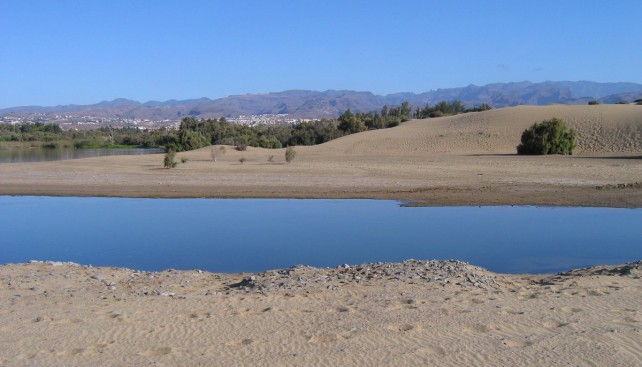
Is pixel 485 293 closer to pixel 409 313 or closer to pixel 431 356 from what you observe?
pixel 409 313

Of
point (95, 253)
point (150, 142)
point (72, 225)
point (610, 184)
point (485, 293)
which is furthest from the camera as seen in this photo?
point (150, 142)

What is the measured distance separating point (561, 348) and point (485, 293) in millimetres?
2586

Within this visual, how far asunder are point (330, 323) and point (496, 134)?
56123 mm

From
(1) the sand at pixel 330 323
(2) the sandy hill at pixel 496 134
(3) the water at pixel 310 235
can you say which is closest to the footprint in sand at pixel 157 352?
(1) the sand at pixel 330 323

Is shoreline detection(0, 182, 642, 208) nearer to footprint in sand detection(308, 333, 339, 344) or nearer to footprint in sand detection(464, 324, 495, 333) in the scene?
footprint in sand detection(464, 324, 495, 333)

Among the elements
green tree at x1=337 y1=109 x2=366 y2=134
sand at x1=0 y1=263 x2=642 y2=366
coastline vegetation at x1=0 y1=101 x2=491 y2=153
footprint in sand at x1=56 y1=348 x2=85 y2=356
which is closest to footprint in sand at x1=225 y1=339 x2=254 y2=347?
sand at x1=0 y1=263 x2=642 y2=366

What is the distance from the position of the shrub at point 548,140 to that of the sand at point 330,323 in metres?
37.6

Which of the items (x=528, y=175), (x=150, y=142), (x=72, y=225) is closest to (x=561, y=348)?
(x=72, y=225)

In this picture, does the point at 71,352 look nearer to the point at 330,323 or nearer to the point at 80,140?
the point at 330,323

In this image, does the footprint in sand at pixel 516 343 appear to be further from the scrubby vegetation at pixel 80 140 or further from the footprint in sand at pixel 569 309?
the scrubby vegetation at pixel 80 140

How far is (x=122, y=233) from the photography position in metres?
19.3

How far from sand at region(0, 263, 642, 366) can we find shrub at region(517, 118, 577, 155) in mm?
37568

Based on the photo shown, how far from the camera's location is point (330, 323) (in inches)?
334

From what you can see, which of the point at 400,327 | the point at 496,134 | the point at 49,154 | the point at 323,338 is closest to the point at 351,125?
the point at 496,134
